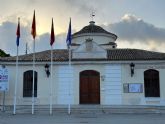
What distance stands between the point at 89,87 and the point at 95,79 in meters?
0.78

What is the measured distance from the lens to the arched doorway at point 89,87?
27.0 metres

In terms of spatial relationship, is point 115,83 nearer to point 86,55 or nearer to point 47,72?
point 86,55

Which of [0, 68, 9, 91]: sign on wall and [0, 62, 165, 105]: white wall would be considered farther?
[0, 62, 165, 105]: white wall

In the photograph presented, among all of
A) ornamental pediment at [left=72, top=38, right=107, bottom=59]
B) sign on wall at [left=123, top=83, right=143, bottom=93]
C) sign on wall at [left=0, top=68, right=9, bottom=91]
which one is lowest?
sign on wall at [left=123, top=83, right=143, bottom=93]

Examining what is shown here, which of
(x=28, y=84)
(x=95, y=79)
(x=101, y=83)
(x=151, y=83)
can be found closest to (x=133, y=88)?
(x=151, y=83)

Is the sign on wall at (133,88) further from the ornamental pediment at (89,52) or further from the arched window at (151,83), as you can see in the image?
the ornamental pediment at (89,52)

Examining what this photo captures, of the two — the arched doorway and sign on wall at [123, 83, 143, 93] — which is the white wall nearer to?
sign on wall at [123, 83, 143, 93]

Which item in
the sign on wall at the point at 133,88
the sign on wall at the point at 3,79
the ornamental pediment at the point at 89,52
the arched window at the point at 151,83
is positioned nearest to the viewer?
the sign on wall at the point at 3,79

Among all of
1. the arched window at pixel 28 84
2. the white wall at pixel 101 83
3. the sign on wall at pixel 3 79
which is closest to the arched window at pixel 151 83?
the white wall at pixel 101 83

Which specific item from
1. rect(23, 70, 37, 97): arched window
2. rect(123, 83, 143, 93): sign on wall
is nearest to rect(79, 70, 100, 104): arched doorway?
rect(123, 83, 143, 93): sign on wall

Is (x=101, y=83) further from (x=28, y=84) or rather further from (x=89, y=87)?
(x=28, y=84)

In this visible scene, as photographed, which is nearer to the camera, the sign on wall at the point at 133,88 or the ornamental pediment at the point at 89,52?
the sign on wall at the point at 133,88

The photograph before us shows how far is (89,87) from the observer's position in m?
27.1

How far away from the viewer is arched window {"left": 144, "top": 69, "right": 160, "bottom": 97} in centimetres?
2645
